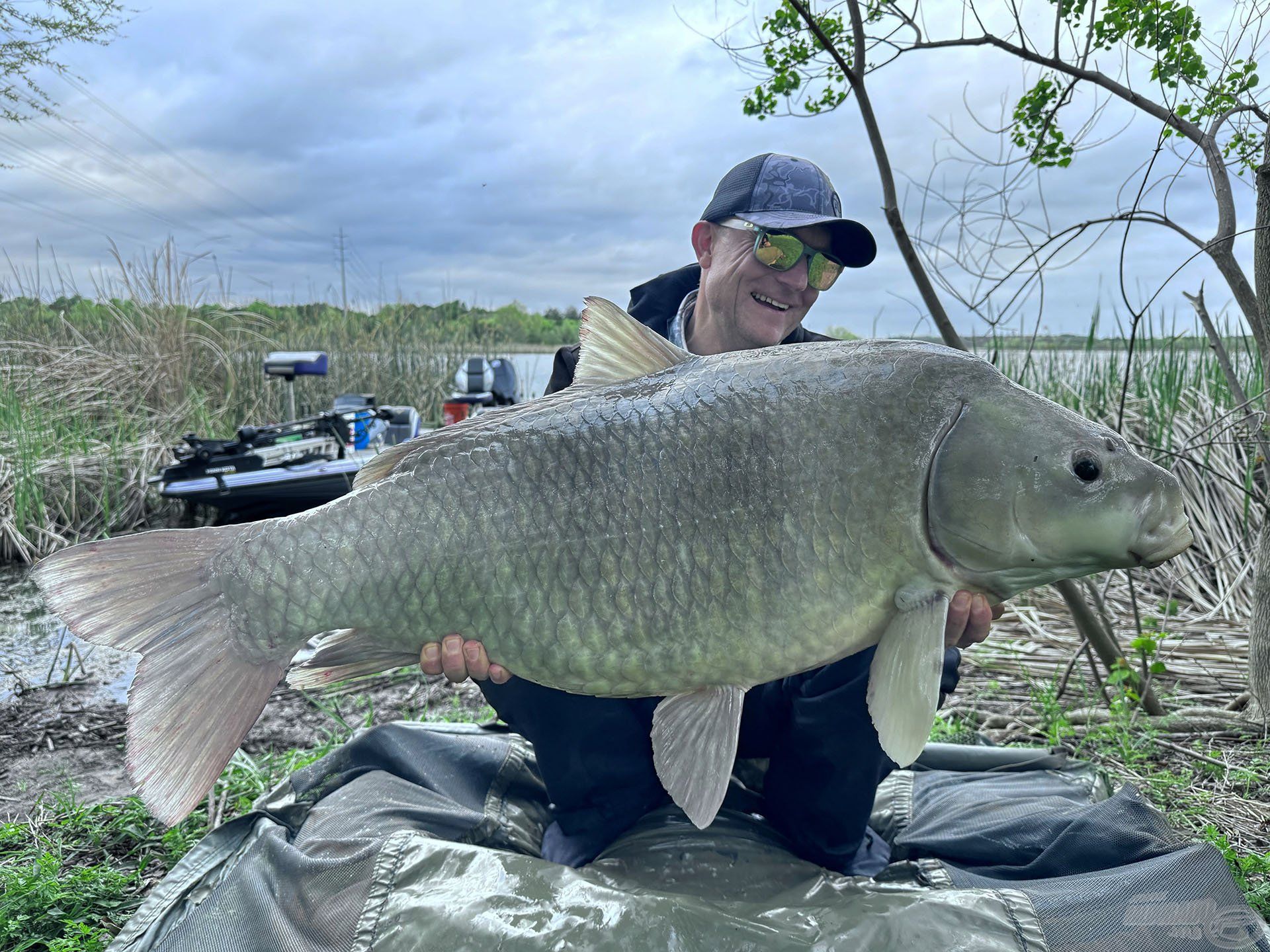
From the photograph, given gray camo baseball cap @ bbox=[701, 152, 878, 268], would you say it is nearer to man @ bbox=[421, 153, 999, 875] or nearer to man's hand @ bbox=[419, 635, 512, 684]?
man @ bbox=[421, 153, 999, 875]

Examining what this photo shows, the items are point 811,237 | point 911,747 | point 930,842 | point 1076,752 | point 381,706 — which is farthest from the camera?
point 381,706

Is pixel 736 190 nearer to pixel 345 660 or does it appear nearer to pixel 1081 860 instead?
pixel 345 660

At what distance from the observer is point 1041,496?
1.28m

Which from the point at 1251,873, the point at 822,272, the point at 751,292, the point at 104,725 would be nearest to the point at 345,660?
the point at 751,292

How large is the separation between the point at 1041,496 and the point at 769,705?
78 centimetres

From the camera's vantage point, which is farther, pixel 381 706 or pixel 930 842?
pixel 381 706

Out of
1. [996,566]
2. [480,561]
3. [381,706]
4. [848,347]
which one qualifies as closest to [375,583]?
[480,561]

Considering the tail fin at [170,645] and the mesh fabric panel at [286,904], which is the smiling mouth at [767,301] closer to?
the tail fin at [170,645]

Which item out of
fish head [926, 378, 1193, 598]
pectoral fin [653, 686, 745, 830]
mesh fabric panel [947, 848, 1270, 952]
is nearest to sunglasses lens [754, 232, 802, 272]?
fish head [926, 378, 1193, 598]

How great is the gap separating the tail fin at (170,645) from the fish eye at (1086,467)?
1153 millimetres

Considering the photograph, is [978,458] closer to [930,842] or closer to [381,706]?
[930,842]

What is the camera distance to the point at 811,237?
204cm

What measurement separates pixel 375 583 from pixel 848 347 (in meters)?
0.77

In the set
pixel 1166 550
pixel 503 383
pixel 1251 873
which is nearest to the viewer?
pixel 1166 550
